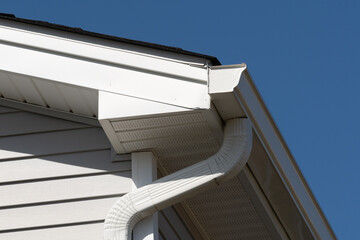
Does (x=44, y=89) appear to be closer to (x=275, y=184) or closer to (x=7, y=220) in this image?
(x=7, y=220)

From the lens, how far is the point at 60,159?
5.66m

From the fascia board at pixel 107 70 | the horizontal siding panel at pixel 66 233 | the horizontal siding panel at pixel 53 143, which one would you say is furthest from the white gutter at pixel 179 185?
the horizontal siding panel at pixel 53 143

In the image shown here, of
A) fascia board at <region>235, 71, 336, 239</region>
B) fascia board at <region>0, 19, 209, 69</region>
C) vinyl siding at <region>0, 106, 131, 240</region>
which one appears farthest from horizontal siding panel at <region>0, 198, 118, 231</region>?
fascia board at <region>235, 71, 336, 239</region>

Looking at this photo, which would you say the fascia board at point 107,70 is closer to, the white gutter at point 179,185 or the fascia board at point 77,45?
the fascia board at point 77,45

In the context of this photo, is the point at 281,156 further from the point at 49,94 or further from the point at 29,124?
the point at 29,124

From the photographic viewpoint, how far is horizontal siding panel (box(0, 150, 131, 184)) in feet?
18.3

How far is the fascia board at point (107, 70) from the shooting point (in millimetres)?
5152

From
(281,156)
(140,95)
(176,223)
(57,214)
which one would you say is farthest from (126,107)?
(281,156)

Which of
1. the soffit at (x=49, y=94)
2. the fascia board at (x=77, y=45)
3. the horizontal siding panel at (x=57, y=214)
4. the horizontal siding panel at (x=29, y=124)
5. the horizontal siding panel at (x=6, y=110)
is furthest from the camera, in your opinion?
the horizontal siding panel at (x=6, y=110)

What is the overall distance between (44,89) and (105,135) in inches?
19.6

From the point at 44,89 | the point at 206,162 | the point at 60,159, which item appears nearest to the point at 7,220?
the point at 60,159

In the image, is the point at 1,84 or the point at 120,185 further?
the point at 1,84


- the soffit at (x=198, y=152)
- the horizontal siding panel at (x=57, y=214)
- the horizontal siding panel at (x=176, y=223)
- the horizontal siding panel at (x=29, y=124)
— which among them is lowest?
the horizontal siding panel at (x=57, y=214)

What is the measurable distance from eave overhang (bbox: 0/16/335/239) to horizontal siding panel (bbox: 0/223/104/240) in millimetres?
539
